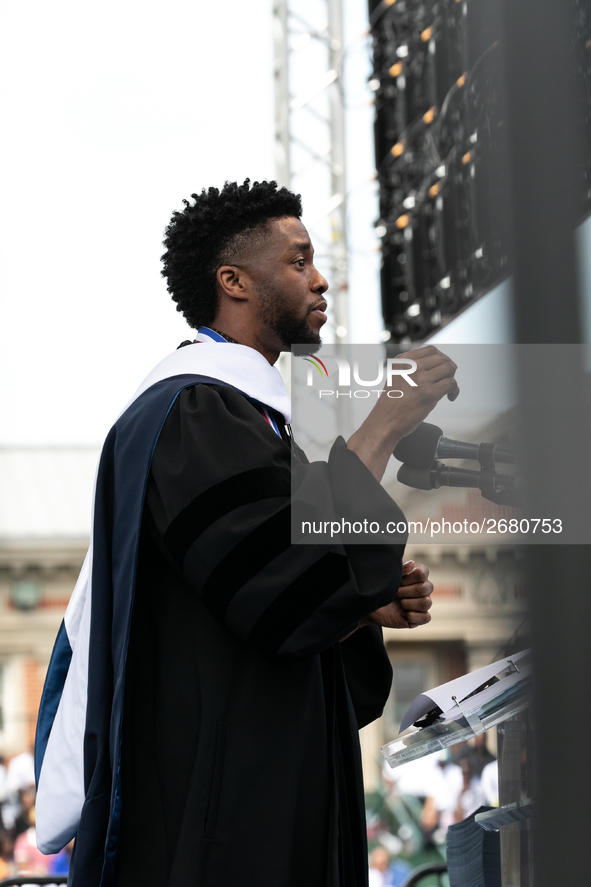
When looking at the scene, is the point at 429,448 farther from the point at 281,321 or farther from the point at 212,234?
the point at 212,234

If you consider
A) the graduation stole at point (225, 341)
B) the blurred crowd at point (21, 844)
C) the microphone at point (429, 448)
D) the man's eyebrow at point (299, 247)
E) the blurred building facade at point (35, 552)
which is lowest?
the blurred crowd at point (21, 844)

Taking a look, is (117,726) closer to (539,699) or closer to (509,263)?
(539,699)

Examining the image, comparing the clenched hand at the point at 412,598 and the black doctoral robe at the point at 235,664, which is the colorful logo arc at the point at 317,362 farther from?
the clenched hand at the point at 412,598

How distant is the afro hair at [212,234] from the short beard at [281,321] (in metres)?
0.11

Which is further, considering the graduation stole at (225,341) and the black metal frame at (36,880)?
the black metal frame at (36,880)

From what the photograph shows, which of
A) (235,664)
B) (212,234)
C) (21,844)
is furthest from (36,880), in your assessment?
(21,844)

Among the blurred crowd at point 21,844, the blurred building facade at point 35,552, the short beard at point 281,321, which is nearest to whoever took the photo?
the short beard at point 281,321

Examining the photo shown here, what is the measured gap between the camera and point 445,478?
1090 millimetres

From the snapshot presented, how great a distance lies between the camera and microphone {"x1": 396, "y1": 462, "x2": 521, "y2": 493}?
950mm

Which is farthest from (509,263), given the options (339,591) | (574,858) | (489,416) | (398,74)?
(398,74)

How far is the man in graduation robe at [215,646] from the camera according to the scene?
1.25 meters

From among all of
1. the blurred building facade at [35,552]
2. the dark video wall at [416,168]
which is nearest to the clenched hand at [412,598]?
the dark video wall at [416,168]

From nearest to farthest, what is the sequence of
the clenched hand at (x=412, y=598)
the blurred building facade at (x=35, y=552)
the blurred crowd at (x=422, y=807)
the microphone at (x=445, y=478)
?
1. the microphone at (x=445, y=478)
2. the clenched hand at (x=412, y=598)
3. the blurred crowd at (x=422, y=807)
4. the blurred building facade at (x=35, y=552)

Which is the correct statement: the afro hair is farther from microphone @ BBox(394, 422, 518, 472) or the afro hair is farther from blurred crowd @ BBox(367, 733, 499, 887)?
blurred crowd @ BBox(367, 733, 499, 887)
